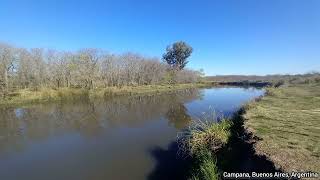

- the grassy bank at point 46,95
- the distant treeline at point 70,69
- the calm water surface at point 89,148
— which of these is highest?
the distant treeline at point 70,69

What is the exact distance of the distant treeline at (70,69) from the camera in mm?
46656

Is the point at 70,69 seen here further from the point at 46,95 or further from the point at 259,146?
the point at 259,146

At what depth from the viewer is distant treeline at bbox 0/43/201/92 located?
4666 cm

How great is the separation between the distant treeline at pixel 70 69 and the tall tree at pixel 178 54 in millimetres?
26591

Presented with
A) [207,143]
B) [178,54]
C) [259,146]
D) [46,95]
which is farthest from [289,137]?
[178,54]

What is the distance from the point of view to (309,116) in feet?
44.1

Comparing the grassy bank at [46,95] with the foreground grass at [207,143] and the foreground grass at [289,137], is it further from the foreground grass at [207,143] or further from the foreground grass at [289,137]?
the foreground grass at [289,137]

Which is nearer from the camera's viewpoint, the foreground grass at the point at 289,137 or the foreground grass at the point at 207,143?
the foreground grass at the point at 289,137

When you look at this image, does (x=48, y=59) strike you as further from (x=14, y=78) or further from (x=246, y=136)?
(x=246, y=136)

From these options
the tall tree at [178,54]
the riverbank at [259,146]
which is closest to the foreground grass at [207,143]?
the riverbank at [259,146]

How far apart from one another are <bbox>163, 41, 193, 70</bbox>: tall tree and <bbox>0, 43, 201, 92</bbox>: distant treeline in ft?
87.2

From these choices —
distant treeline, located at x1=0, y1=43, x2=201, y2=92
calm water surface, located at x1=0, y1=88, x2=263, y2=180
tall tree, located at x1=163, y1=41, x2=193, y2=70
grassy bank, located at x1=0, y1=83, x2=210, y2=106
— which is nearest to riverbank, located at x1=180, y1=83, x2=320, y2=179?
calm water surface, located at x1=0, y1=88, x2=263, y2=180

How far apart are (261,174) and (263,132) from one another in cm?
385

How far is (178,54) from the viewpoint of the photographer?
344ft
